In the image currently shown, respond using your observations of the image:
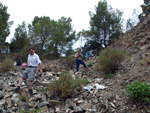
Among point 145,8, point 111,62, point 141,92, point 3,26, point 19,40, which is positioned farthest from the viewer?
point 19,40

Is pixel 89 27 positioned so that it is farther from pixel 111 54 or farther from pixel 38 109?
pixel 38 109

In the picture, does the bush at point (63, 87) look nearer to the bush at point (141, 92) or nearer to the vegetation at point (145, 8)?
the bush at point (141, 92)

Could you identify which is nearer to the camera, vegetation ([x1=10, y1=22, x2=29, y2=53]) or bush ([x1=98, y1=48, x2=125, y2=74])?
bush ([x1=98, y1=48, x2=125, y2=74])

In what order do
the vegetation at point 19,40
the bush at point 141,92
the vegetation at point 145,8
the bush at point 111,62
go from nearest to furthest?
1. the bush at point 141,92
2. the bush at point 111,62
3. the vegetation at point 145,8
4. the vegetation at point 19,40

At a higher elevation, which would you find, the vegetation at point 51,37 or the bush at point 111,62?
the vegetation at point 51,37

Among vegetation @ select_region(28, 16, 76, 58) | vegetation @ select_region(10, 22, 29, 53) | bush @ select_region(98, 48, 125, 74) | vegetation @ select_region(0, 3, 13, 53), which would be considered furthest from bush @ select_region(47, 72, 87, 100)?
vegetation @ select_region(10, 22, 29, 53)

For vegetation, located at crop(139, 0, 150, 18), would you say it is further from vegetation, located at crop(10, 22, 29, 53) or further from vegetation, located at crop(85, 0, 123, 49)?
vegetation, located at crop(10, 22, 29, 53)

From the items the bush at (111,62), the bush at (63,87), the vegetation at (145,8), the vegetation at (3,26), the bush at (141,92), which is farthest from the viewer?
the vegetation at (3,26)

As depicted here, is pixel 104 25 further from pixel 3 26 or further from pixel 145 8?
pixel 3 26

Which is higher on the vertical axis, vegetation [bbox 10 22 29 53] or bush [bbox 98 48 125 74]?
vegetation [bbox 10 22 29 53]

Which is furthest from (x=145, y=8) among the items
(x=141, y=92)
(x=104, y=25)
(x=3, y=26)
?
(x=3, y=26)

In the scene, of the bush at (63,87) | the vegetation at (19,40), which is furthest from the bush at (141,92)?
the vegetation at (19,40)

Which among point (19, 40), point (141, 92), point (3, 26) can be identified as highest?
point (3, 26)

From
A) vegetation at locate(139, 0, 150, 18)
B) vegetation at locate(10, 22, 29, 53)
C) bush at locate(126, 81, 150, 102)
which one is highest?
vegetation at locate(139, 0, 150, 18)
